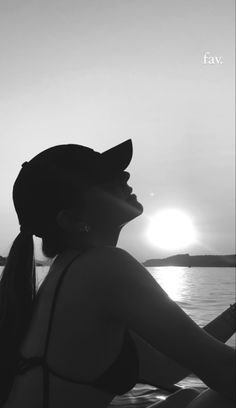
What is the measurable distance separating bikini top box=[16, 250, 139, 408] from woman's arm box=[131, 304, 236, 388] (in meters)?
0.62

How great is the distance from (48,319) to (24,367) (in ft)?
0.85

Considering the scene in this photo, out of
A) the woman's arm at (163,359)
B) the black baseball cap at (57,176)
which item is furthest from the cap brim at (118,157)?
the woman's arm at (163,359)

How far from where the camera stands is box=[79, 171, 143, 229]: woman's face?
2025 millimetres

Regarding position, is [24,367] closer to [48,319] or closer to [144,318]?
[48,319]

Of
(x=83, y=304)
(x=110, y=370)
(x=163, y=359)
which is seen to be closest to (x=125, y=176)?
(x=83, y=304)

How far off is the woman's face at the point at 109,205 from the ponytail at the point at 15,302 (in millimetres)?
368

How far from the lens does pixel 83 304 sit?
178 centimetres

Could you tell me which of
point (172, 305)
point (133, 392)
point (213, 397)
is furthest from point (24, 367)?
point (133, 392)

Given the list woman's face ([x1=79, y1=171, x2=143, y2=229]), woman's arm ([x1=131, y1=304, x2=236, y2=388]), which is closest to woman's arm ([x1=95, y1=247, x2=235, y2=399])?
woman's face ([x1=79, y1=171, x2=143, y2=229])

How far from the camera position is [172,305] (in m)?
1.73

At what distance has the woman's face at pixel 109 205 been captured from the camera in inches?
79.7

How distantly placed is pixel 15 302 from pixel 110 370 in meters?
0.56

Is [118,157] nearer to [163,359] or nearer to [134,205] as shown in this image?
[134,205]

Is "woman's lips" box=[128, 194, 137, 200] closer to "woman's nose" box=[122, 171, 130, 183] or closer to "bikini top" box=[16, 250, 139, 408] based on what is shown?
"woman's nose" box=[122, 171, 130, 183]
